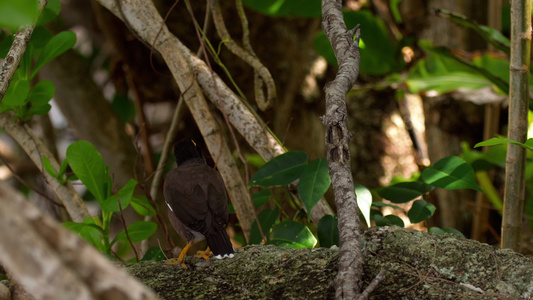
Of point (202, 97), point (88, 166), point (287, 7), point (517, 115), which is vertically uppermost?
point (287, 7)

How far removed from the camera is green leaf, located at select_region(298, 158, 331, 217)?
5.44 ft

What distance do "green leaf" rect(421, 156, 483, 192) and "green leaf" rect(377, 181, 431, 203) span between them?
0.26 ft

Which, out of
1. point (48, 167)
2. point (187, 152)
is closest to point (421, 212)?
point (187, 152)

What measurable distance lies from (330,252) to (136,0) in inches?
50.6

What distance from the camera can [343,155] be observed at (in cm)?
143

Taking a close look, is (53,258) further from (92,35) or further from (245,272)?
(92,35)

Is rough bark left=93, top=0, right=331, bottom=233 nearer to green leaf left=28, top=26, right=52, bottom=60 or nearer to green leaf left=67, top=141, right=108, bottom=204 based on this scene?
green leaf left=28, top=26, right=52, bottom=60

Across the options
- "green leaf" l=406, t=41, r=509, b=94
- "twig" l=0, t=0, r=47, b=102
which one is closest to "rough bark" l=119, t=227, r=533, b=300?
"twig" l=0, t=0, r=47, b=102

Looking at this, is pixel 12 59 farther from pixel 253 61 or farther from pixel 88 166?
pixel 253 61

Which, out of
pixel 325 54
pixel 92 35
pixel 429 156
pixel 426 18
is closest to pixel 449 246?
pixel 325 54

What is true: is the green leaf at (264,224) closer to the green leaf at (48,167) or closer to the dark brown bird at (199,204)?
the dark brown bird at (199,204)

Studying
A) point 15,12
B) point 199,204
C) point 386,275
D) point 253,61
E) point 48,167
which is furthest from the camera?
point 253,61

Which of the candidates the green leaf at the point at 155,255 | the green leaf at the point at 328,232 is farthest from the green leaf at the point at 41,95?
the green leaf at the point at 328,232

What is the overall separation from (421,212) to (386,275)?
0.53m
